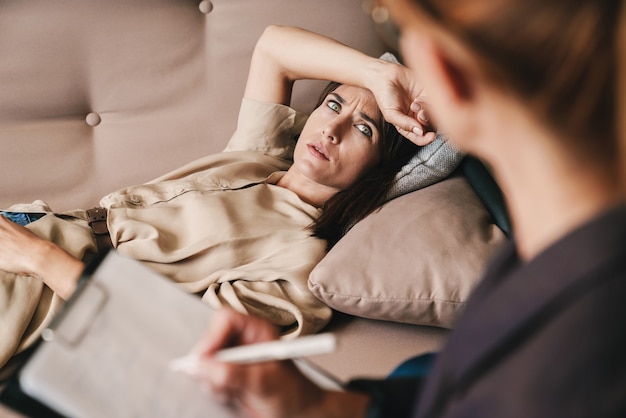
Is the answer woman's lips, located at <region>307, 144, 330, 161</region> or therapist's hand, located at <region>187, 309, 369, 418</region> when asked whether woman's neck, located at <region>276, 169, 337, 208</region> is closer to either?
woman's lips, located at <region>307, 144, 330, 161</region>

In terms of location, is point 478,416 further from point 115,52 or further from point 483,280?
point 115,52

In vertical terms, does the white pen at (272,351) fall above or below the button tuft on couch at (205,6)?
below

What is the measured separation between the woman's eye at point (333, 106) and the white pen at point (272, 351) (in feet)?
2.93

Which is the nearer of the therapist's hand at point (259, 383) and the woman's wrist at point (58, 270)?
the therapist's hand at point (259, 383)

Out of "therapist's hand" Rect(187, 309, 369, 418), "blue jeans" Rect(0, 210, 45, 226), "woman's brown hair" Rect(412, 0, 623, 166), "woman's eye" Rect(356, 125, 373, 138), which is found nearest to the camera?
"woman's brown hair" Rect(412, 0, 623, 166)

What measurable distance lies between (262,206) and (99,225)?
320 millimetres

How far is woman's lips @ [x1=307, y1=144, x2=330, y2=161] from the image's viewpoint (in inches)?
51.1

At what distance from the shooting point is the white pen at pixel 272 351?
1.39ft

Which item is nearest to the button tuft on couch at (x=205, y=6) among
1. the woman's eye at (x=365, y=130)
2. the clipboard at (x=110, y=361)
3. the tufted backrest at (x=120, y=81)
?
the tufted backrest at (x=120, y=81)

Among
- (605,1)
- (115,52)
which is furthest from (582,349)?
(115,52)

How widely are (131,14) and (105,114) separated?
228mm

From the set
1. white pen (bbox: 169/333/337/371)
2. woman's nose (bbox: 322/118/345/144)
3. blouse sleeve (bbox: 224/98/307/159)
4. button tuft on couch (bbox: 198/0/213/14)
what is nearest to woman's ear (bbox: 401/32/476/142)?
white pen (bbox: 169/333/337/371)

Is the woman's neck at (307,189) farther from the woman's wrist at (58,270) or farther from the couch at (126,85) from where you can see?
the woman's wrist at (58,270)

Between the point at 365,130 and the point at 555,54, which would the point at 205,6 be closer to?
the point at 365,130
